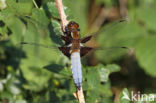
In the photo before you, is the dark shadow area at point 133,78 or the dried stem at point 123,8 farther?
the dried stem at point 123,8

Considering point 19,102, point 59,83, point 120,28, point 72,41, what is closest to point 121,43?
point 120,28

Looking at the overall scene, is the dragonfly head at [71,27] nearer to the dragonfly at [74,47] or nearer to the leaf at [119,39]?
the dragonfly at [74,47]

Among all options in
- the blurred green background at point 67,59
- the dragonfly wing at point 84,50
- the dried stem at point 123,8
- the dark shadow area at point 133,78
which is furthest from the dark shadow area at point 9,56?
the dried stem at point 123,8

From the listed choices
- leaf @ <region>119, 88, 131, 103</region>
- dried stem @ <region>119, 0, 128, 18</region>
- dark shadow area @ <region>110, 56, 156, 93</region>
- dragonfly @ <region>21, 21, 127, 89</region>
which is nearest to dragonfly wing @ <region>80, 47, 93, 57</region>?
dragonfly @ <region>21, 21, 127, 89</region>

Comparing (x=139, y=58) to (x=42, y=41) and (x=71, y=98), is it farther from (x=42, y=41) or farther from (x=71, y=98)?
(x=71, y=98)

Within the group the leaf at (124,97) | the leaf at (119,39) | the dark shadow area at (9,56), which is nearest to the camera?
the leaf at (124,97)

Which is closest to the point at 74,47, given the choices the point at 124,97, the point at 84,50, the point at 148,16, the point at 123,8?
the point at 84,50

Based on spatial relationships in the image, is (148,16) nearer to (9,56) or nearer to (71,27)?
(9,56)

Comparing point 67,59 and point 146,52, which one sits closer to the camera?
point 67,59
